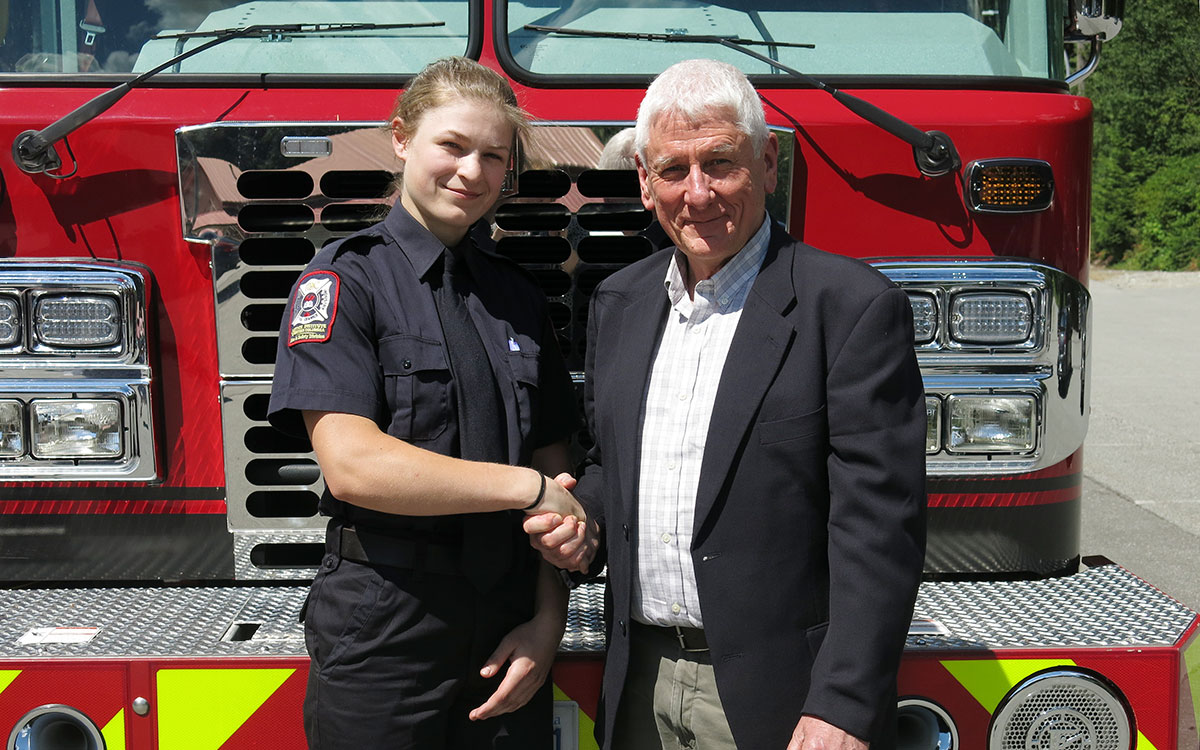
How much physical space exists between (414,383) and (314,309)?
8.0 inches

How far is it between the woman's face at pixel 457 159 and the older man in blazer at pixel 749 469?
10.1 inches

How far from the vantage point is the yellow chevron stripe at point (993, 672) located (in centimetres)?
238

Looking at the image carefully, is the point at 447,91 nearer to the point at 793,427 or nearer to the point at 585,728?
the point at 793,427

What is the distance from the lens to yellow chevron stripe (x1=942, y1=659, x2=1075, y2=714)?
2.38 metres

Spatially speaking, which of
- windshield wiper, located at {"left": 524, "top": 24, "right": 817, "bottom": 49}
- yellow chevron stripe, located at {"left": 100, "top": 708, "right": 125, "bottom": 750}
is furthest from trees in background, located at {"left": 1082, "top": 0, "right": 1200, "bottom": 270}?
yellow chevron stripe, located at {"left": 100, "top": 708, "right": 125, "bottom": 750}

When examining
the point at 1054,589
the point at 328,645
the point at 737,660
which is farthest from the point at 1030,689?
the point at 328,645

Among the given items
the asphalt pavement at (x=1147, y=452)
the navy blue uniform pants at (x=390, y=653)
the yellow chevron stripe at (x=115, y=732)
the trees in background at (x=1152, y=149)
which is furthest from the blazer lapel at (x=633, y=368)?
the trees in background at (x=1152, y=149)

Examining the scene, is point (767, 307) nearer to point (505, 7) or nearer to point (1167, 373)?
point (505, 7)

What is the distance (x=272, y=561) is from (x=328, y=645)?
77 cm

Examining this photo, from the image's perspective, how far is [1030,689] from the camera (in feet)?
7.86

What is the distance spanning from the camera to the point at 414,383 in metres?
1.99

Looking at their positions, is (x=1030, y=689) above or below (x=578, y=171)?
below

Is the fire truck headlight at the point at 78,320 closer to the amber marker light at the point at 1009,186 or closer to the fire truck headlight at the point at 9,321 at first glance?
the fire truck headlight at the point at 9,321

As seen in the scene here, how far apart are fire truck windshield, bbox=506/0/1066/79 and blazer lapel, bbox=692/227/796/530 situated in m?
1.00
